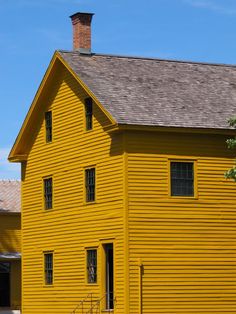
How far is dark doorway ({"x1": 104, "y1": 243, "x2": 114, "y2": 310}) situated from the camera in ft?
140

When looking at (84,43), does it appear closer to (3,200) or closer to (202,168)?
(202,168)

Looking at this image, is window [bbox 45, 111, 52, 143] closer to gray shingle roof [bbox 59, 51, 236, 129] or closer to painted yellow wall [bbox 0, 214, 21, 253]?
gray shingle roof [bbox 59, 51, 236, 129]

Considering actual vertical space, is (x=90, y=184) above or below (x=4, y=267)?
above

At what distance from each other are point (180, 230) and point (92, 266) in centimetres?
454

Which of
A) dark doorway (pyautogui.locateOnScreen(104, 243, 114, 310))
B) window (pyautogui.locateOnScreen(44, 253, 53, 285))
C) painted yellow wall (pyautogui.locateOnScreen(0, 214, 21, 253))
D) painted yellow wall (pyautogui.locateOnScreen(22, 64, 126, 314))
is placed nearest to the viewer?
painted yellow wall (pyautogui.locateOnScreen(22, 64, 126, 314))

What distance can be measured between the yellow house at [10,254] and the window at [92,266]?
23709 millimetres

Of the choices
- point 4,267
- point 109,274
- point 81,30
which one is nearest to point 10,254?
point 4,267

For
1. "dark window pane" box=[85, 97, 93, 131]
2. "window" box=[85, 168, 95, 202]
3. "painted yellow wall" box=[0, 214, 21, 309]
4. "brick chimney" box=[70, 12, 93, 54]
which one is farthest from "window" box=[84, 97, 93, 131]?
"painted yellow wall" box=[0, 214, 21, 309]

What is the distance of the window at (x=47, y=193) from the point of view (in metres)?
48.8

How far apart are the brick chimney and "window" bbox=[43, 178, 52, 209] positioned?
20.5 ft

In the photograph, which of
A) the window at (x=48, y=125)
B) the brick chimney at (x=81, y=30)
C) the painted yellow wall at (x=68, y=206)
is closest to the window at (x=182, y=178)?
the painted yellow wall at (x=68, y=206)

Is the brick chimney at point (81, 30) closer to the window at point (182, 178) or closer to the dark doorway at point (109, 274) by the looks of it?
the window at point (182, 178)

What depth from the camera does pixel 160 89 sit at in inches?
1750

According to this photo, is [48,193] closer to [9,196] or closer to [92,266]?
[92,266]
